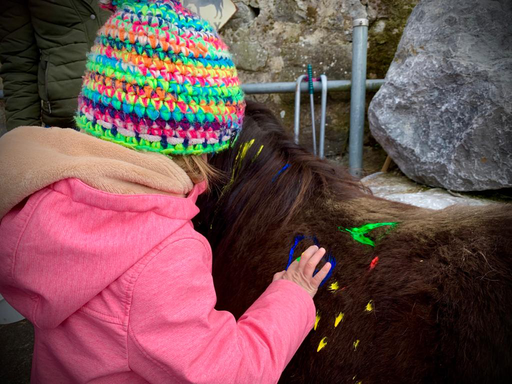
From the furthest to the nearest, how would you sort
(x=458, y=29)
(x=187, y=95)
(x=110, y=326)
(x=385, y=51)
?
(x=385, y=51) → (x=458, y=29) → (x=187, y=95) → (x=110, y=326)

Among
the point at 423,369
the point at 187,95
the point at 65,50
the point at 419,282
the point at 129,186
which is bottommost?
the point at 423,369

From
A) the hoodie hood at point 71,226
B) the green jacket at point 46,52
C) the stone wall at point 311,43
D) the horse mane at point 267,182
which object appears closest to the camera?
the hoodie hood at point 71,226

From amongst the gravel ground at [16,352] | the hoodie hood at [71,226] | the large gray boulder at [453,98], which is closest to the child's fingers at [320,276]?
the hoodie hood at [71,226]

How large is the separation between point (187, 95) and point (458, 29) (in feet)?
5.46

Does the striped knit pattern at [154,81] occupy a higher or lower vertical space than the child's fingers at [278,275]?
higher

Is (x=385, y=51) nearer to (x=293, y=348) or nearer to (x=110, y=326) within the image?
(x=293, y=348)

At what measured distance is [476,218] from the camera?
86 cm

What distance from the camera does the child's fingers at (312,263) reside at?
840mm

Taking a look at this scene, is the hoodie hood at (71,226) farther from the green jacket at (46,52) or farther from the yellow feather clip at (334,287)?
the green jacket at (46,52)

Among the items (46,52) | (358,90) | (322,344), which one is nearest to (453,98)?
(358,90)

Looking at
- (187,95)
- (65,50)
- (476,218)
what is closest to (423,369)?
(476,218)

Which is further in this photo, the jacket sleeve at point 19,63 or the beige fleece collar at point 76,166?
the jacket sleeve at point 19,63

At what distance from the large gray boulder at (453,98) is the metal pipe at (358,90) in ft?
0.64

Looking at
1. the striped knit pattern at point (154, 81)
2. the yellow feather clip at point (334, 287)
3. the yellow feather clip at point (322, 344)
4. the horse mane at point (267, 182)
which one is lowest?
the yellow feather clip at point (322, 344)
